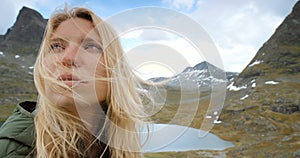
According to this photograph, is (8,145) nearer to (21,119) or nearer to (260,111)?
(21,119)

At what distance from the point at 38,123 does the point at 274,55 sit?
494ft

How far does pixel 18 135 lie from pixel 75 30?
0.67m

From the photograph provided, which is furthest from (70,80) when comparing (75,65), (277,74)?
(277,74)

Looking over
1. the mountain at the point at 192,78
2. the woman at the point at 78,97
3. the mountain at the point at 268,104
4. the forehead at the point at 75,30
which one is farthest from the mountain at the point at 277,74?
the forehead at the point at 75,30

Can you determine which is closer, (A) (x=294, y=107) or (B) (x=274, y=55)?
(A) (x=294, y=107)

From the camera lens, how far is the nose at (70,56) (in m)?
1.75

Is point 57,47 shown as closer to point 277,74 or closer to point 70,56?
point 70,56

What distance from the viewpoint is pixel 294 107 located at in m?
88.9

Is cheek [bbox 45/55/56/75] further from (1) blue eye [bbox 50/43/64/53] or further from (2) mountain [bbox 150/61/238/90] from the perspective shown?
(2) mountain [bbox 150/61/238/90]

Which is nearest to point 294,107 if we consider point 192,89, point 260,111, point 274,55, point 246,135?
point 260,111

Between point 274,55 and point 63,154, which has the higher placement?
point 274,55

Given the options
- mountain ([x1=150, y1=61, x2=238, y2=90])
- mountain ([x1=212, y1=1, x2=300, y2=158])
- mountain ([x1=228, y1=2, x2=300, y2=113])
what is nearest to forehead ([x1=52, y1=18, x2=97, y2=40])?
mountain ([x1=150, y1=61, x2=238, y2=90])

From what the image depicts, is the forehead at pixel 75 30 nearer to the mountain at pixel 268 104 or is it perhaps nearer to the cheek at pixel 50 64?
the cheek at pixel 50 64

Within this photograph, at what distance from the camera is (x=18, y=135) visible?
172cm
